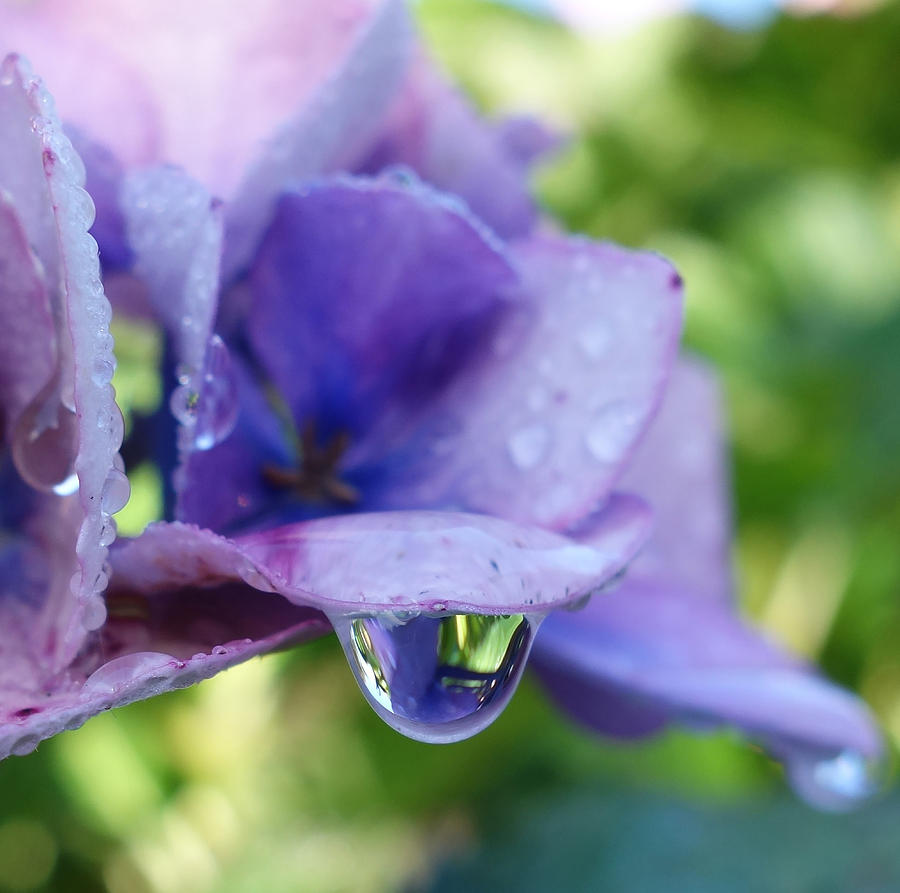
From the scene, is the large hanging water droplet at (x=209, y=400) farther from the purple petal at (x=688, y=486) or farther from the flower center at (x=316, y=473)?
the purple petal at (x=688, y=486)

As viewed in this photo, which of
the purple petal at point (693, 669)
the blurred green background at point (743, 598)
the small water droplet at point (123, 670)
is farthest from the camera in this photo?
the blurred green background at point (743, 598)

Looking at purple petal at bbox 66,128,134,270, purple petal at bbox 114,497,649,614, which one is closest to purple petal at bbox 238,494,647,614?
purple petal at bbox 114,497,649,614

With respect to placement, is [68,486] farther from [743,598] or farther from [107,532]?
[743,598]

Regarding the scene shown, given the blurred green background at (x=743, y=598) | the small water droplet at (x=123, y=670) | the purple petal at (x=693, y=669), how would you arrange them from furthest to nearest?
the blurred green background at (x=743, y=598), the purple petal at (x=693, y=669), the small water droplet at (x=123, y=670)

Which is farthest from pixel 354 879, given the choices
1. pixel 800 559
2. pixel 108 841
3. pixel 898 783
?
pixel 800 559

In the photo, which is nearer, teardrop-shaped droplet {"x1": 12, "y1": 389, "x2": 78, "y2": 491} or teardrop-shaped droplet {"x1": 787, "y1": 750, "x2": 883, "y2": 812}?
teardrop-shaped droplet {"x1": 12, "y1": 389, "x2": 78, "y2": 491}

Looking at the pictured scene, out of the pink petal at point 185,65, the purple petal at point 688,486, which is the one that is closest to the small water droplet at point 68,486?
the pink petal at point 185,65

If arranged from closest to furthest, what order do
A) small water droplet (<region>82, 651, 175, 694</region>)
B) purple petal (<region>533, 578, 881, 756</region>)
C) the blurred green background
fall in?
small water droplet (<region>82, 651, 175, 694</region>)
purple petal (<region>533, 578, 881, 756</region>)
the blurred green background

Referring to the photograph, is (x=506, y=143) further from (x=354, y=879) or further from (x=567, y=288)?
(x=354, y=879)

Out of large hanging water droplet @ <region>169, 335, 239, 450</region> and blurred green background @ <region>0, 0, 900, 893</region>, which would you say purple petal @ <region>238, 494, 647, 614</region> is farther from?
blurred green background @ <region>0, 0, 900, 893</region>
